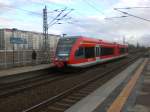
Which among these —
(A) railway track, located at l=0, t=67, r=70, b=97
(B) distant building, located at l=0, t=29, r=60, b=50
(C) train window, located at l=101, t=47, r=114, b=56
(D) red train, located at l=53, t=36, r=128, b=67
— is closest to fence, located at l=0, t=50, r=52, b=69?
(B) distant building, located at l=0, t=29, r=60, b=50

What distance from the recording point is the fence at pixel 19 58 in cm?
2730

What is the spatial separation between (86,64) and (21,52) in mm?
8809

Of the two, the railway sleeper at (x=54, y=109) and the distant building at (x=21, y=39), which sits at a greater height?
the distant building at (x=21, y=39)

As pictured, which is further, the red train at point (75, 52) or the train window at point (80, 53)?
the train window at point (80, 53)

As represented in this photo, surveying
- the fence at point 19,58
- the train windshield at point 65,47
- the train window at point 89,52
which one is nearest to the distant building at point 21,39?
the fence at point 19,58

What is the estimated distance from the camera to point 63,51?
2309cm

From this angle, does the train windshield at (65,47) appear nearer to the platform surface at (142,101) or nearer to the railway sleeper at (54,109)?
the platform surface at (142,101)

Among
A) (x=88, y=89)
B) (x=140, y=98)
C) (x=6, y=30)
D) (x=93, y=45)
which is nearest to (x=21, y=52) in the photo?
(x=6, y=30)

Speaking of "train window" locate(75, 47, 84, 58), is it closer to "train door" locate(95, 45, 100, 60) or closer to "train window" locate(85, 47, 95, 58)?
"train window" locate(85, 47, 95, 58)

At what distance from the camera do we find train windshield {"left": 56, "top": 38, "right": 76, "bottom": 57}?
22734 mm

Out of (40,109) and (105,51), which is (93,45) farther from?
(40,109)

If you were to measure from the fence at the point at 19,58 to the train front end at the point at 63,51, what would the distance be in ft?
20.4

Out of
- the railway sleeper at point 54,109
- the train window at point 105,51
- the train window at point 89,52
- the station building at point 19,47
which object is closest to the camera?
the railway sleeper at point 54,109

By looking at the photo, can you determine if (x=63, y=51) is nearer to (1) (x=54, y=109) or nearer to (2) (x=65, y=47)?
(2) (x=65, y=47)
